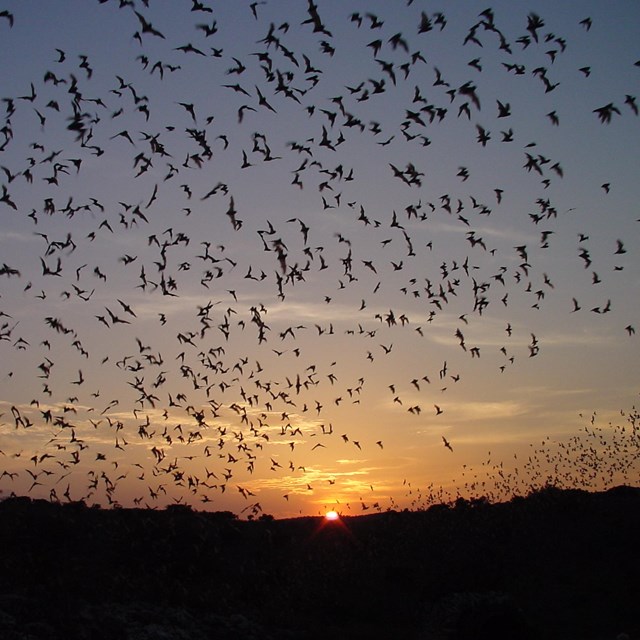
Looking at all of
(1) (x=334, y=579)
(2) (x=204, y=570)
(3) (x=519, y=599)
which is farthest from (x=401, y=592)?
(2) (x=204, y=570)

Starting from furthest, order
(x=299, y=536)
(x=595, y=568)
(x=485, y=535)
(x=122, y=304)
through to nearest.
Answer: (x=299, y=536) < (x=485, y=535) < (x=595, y=568) < (x=122, y=304)

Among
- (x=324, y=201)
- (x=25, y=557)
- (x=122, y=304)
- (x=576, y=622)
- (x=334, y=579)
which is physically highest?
(x=324, y=201)

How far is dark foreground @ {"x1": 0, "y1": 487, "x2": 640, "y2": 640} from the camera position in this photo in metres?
26.2

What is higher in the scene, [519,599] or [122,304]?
[122,304]

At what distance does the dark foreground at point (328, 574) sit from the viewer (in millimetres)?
26219

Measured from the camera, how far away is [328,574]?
111 ft

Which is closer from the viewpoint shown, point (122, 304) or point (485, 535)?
point (122, 304)

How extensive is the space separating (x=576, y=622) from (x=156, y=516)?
975 inches

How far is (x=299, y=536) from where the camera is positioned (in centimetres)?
4306

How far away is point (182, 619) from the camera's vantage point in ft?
86.7

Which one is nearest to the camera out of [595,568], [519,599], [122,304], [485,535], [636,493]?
[122,304]

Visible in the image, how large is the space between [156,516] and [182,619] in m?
18.0

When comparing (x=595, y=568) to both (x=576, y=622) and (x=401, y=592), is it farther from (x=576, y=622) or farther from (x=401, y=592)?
(x=401, y=592)

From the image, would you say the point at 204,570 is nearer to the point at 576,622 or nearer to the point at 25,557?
the point at 25,557
